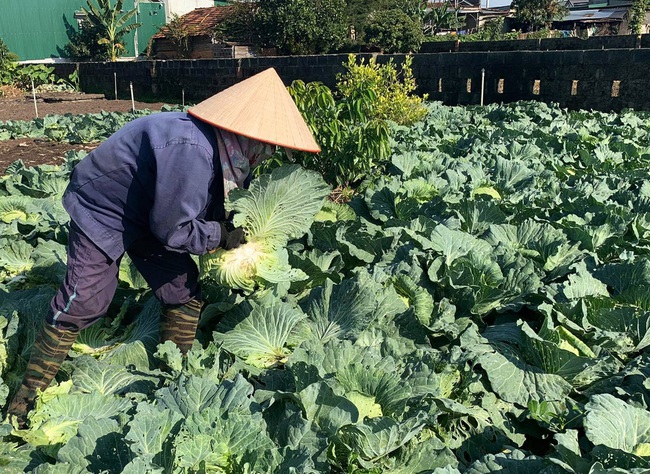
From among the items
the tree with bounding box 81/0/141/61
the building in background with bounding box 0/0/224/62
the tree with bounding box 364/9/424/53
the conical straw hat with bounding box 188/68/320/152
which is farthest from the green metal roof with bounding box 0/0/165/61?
the conical straw hat with bounding box 188/68/320/152

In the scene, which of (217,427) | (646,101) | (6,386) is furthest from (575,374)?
(646,101)

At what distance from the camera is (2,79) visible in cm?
2608

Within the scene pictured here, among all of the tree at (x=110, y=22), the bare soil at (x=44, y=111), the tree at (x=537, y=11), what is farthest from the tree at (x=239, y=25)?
the tree at (x=537, y=11)

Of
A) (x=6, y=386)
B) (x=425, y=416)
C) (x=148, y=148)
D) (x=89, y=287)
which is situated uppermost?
(x=148, y=148)

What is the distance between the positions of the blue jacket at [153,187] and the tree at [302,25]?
97.1ft

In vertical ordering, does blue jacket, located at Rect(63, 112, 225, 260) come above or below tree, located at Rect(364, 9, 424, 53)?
below

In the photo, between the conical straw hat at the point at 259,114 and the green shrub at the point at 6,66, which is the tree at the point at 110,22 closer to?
the green shrub at the point at 6,66

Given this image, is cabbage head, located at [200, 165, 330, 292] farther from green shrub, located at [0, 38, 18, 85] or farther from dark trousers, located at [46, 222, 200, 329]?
green shrub, located at [0, 38, 18, 85]

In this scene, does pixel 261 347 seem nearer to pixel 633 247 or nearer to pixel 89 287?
pixel 89 287

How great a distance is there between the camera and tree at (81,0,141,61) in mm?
31703

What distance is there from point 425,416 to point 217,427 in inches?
29.0

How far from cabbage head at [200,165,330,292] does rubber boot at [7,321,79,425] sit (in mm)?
727

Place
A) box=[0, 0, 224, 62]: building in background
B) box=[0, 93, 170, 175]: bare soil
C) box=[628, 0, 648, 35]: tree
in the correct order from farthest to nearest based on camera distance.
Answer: box=[628, 0, 648, 35]: tree
box=[0, 0, 224, 62]: building in background
box=[0, 93, 170, 175]: bare soil

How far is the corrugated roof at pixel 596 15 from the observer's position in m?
49.1
